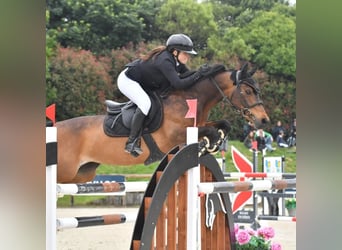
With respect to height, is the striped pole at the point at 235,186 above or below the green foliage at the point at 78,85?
below

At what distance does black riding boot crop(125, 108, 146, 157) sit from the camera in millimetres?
4117

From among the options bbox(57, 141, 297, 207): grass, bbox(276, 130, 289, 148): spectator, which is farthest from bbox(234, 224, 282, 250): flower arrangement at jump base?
bbox(276, 130, 289, 148): spectator

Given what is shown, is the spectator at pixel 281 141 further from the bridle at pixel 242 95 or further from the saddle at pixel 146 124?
the saddle at pixel 146 124

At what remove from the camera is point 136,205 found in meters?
8.87

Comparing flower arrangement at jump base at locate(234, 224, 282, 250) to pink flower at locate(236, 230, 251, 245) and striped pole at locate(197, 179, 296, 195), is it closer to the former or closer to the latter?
pink flower at locate(236, 230, 251, 245)

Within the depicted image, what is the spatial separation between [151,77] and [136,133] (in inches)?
15.7

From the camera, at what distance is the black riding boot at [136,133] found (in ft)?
13.5

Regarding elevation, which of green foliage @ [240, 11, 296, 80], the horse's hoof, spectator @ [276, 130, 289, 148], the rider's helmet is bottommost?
spectator @ [276, 130, 289, 148]

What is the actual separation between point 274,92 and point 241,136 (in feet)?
4.47

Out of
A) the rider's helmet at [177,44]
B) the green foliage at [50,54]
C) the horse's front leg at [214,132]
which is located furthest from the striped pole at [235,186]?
the green foliage at [50,54]
